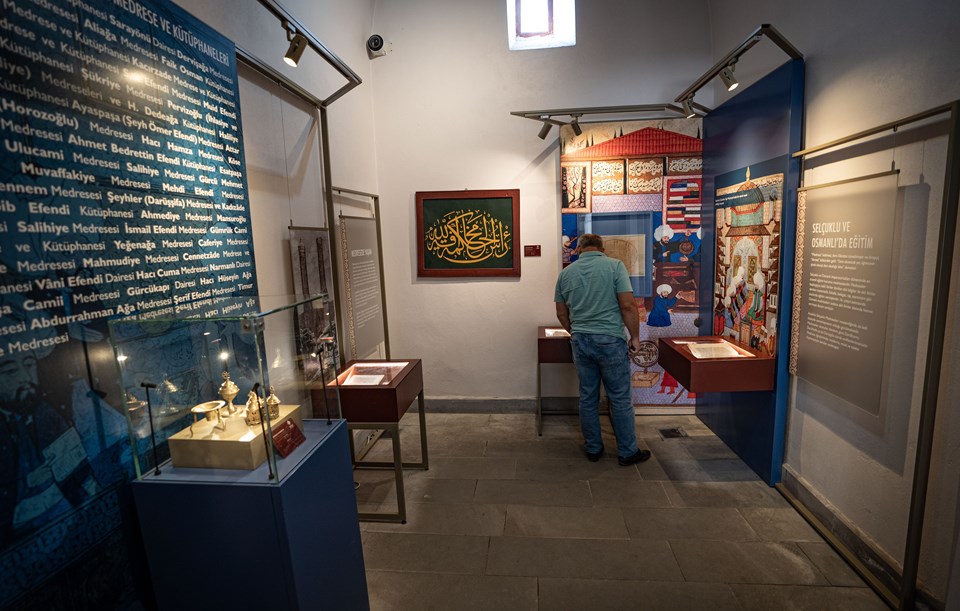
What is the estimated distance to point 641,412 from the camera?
5211mm

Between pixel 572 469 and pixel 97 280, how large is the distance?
3.48m

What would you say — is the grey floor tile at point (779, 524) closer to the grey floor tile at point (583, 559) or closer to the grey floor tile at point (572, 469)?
the grey floor tile at point (583, 559)

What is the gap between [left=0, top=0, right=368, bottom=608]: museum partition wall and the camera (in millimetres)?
1405

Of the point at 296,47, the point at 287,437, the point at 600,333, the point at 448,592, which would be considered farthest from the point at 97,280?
the point at 600,333

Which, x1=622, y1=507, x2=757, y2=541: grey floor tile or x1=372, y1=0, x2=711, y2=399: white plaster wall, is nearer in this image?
x1=622, y1=507, x2=757, y2=541: grey floor tile

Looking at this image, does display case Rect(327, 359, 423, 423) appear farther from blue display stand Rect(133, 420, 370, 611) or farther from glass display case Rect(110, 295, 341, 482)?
blue display stand Rect(133, 420, 370, 611)

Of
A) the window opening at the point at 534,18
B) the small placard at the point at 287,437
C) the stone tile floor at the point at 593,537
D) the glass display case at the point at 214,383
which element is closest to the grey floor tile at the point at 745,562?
the stone tile floor at the point at 593,537

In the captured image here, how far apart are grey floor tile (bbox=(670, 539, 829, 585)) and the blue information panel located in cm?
284

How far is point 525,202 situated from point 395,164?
4.92 ft

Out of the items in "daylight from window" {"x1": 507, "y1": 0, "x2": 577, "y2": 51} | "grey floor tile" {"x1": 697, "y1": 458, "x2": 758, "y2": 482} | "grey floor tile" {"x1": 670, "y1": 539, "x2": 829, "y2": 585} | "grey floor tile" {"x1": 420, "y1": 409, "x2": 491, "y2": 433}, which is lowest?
"grey floor tile" {"x1": 420, "y1": 409, "x2": 491, "y2": 433}

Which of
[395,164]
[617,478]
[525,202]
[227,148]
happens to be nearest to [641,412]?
[617,478]

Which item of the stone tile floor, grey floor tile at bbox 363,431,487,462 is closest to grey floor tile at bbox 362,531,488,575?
the stone tile floor

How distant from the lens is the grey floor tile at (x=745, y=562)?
2.63 metres

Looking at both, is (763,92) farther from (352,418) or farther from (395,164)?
(352,418)
